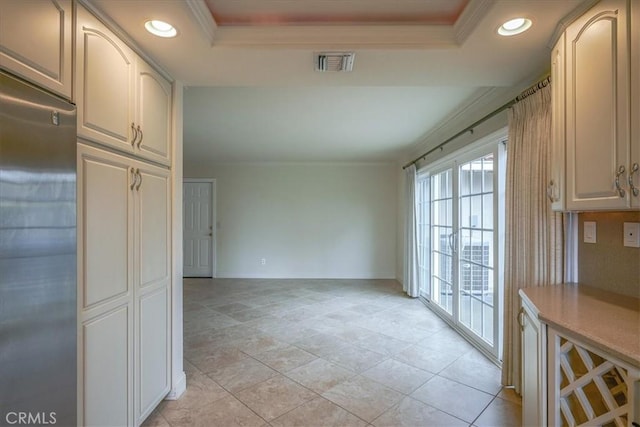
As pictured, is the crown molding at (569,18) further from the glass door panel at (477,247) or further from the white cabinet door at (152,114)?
→ the white cabinet door at (152,114)

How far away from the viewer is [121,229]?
1558 millimetres

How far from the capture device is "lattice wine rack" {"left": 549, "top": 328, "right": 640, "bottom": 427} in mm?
940

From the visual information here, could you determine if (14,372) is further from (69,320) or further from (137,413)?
(137,413)

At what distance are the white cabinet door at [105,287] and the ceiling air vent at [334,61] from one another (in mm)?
1225

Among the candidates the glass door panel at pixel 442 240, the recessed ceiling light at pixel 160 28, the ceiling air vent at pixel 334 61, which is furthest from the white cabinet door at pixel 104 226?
the glass door panel at pixel 442 240

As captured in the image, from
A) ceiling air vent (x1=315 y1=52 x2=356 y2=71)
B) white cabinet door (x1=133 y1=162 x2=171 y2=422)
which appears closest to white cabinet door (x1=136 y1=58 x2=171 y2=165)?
white cabinet door (x1=133 y1=162 x2=171 y2=422)

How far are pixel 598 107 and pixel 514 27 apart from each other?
569mm

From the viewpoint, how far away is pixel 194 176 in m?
6.30

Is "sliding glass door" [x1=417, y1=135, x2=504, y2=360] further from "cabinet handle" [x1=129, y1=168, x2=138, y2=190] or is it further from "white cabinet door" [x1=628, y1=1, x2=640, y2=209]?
"cabinet handle" [x1=129, y1=168, x2=138, y2=190]

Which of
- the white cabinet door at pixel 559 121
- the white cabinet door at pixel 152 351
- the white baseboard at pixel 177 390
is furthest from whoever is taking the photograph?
the white baseboard at pixel 177 390

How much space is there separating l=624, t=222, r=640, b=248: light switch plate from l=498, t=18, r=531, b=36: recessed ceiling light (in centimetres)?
109

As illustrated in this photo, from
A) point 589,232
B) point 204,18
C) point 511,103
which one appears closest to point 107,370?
point 204,18

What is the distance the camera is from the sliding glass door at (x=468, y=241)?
2.64 m

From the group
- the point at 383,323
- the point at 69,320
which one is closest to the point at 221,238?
the point at 383,323
